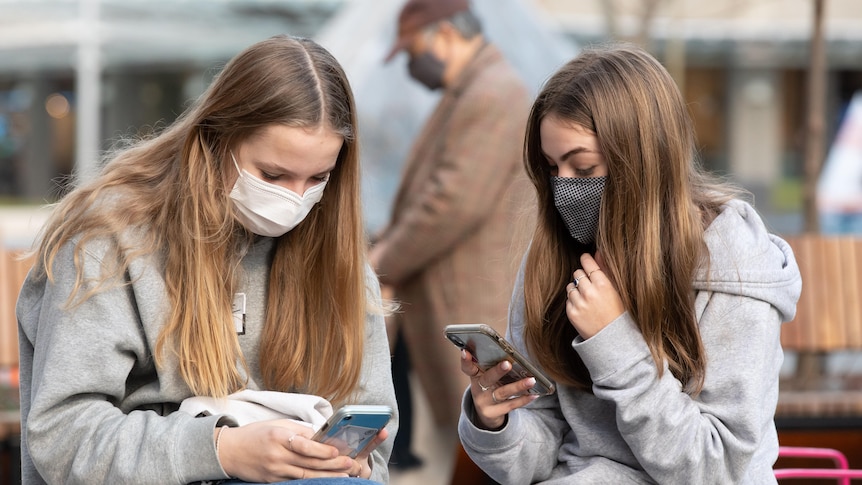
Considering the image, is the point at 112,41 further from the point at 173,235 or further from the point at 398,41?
the point at 173,235

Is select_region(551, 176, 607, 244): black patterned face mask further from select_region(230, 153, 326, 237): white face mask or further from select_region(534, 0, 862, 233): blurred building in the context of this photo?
select_region(534, 0, 862, 233): blurred building

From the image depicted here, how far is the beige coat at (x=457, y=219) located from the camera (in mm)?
4230

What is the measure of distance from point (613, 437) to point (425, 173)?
2.16 m

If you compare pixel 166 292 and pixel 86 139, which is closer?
pixel 166 292

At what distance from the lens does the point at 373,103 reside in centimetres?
602

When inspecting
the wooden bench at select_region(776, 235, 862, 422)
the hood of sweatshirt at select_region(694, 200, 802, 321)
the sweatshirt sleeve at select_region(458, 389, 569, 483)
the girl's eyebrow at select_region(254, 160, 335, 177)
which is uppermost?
the girl's eyebrow at select_region(254, 160, 335, 177)

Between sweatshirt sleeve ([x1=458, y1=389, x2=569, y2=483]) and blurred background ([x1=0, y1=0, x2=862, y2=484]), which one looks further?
blurred background ([x1=0, y1=0, x2=862, y2=484])

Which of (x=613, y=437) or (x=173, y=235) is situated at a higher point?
(x=173, y=235)

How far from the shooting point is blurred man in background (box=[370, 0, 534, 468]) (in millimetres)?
4234

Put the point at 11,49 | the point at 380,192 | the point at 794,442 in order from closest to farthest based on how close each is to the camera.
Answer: the point at 794,442 < the point at 380,192 < the point at 11,49

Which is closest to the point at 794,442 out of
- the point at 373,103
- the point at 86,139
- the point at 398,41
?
the point at 398,41

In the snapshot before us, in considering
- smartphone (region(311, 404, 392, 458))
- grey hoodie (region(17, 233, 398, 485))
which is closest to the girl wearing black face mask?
smartphone (region(311, 404, 392, 458))

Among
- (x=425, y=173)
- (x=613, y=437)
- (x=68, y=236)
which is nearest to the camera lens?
(x=68, y=236)

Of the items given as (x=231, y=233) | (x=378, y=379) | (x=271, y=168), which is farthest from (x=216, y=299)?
(x=378, y=379)
